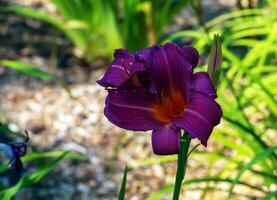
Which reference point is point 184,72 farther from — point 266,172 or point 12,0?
point 12,0

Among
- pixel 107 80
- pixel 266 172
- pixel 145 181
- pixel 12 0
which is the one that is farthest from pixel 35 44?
pixel 107 80

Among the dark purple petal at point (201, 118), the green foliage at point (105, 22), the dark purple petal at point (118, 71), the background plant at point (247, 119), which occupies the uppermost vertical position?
the green foliage at point (105, 22)

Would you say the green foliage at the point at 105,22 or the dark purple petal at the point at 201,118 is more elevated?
the green foliage at the point at 105,22

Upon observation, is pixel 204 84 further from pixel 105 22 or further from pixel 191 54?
pixel 105 22

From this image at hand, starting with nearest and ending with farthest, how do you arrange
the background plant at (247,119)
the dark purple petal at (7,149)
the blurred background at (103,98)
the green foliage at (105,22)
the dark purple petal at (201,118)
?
the dark purple petal at (201,118) < the dark purple petal at (7,149) < the background plant at (247,119) < the blurred background at (103,98) < the green foliage at (105,22)

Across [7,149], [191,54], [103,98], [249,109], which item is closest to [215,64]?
[191,54]

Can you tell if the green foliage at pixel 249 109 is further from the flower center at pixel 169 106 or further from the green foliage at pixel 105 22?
the flower center at pixel 169 106

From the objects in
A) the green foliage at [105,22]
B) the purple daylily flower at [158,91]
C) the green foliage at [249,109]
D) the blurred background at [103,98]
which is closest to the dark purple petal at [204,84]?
the purple daylily flower at [158,91]
